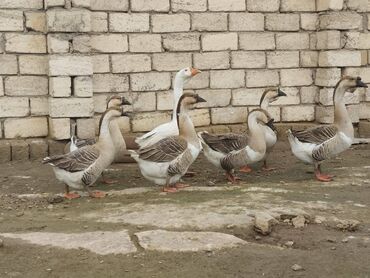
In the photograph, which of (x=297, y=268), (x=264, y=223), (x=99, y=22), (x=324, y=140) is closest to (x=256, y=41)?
(x=99, y=22)

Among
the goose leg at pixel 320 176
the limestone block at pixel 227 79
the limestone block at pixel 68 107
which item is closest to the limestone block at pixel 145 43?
the limestone block at pixel 227 79

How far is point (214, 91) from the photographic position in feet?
32.7

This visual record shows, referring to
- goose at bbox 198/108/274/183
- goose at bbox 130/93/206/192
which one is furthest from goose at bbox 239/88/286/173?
goose at bbox 130/93/206/192

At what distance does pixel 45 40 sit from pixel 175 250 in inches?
213

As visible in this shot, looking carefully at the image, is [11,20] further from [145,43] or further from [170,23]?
[170,23]

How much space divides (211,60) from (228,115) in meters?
1.03

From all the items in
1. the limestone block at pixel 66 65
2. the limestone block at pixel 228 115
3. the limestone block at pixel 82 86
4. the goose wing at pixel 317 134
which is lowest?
the goose wing at pixel 317 134

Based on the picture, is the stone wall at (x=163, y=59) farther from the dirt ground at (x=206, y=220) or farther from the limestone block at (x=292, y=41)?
the dirt ground at (x=206, y=220)

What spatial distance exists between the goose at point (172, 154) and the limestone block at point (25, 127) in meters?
2.90

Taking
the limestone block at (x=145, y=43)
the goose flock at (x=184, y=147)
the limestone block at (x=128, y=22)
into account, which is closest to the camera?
the goose flock at (x=184, y=147)

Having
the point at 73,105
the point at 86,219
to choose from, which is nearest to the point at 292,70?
the point at 73,105

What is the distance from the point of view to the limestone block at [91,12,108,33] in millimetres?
9125

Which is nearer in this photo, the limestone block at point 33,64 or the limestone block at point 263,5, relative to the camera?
the limestone block at point 33,64

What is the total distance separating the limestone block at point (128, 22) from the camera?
926 cm
